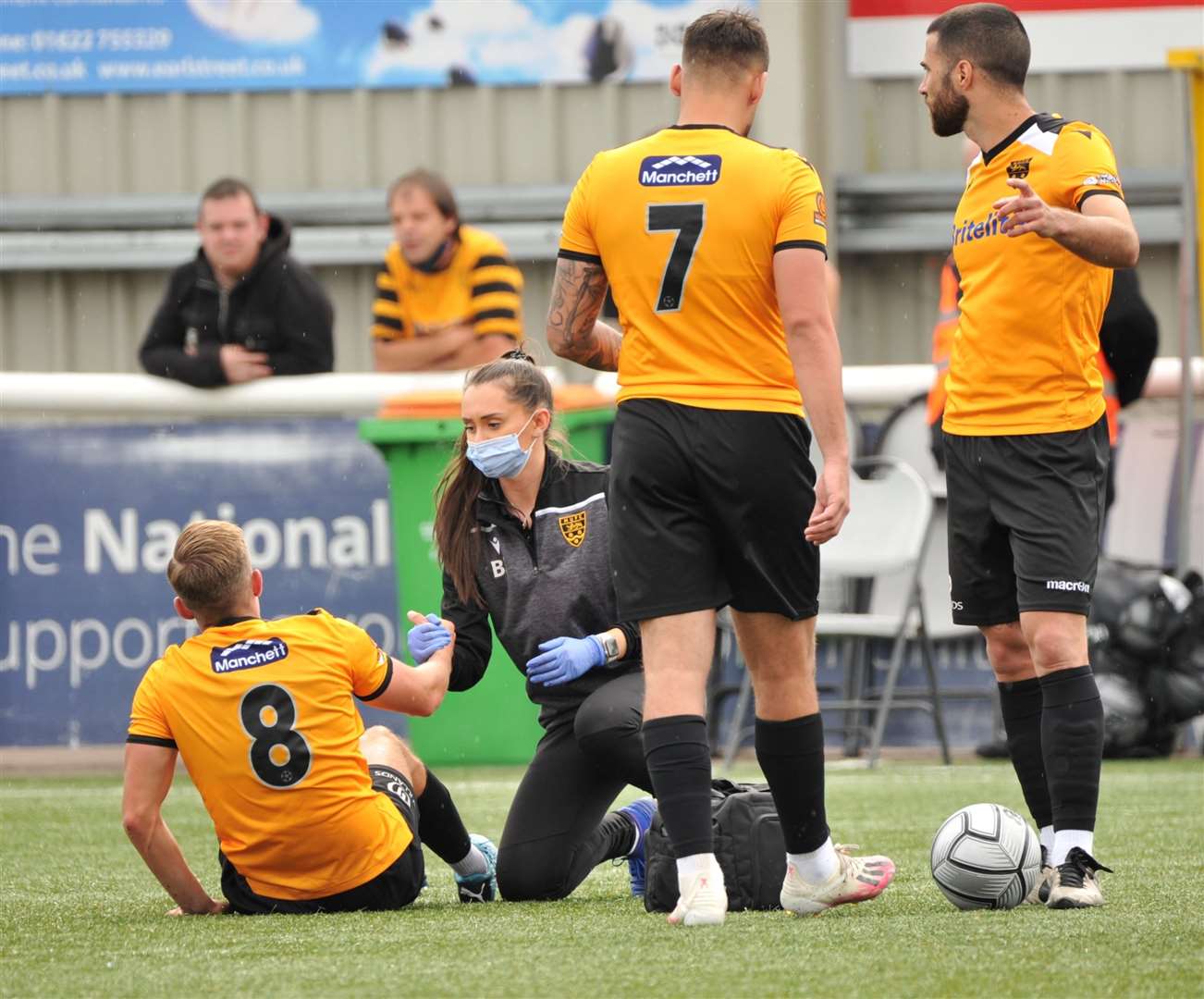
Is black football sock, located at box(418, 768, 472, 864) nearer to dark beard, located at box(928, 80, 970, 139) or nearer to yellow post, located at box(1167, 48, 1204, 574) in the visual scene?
dark beard, located at box(928, 80, 970, 139)

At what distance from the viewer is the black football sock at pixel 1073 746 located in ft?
14.4

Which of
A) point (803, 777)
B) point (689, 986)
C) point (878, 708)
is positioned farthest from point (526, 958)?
point (878, 708)

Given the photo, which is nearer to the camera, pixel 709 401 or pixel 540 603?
pixel 709 401

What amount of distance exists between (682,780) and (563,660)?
676 mm

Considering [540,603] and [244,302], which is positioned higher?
[244,302]

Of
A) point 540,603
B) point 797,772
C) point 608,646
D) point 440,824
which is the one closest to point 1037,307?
point 797,772

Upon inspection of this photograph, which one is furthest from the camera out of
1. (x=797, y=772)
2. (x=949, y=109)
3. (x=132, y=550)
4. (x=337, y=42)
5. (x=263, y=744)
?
(x=337, y=42)

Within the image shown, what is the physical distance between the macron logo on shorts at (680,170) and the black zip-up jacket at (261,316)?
17.4 feet

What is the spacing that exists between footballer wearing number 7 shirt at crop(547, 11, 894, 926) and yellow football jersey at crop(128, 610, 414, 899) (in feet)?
2.30

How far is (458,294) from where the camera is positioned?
981cm

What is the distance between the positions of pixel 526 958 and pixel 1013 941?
87 centimetres

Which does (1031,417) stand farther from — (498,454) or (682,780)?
(498,454)

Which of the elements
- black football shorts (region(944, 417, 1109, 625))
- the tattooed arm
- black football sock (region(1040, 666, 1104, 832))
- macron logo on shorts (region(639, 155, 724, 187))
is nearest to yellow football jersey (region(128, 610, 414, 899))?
the tattooed arm

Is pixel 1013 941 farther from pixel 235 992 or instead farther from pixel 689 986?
pixel 235 992
